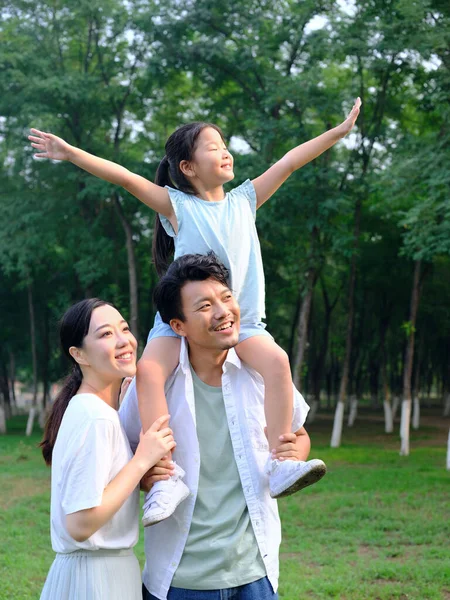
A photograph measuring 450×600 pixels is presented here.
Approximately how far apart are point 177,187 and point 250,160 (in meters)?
16.1

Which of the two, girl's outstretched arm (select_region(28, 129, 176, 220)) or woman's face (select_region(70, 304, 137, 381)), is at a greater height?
girl's outstretched arm (select_region(28, 129, 176, 220))

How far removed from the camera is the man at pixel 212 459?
263cm

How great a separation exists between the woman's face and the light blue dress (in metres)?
0.25

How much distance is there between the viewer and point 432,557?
968 centimetres

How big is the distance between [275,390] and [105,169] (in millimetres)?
1060

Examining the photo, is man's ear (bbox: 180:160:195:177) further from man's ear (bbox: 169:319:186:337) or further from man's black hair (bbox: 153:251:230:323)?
man's ear (bbox: 169:319:186:337)

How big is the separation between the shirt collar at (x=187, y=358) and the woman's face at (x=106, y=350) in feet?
0.56

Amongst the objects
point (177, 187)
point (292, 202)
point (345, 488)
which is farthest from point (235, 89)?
point (177, 187)

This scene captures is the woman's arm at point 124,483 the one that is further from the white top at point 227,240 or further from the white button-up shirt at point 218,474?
the white top at point 227,240

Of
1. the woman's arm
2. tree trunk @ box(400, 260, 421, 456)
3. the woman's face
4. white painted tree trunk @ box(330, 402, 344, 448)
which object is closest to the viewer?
the woman's arm

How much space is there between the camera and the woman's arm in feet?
8.13

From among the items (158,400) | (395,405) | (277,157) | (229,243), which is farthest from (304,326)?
(158,400)

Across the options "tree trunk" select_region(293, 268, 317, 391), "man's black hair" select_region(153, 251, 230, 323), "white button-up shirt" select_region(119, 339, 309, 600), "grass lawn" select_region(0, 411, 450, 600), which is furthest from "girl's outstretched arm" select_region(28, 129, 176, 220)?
"tree trunk" select_region(293, 268, 317, 391)

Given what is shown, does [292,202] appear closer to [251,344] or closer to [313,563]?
[313,563]
